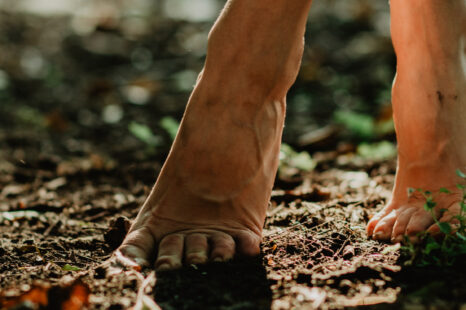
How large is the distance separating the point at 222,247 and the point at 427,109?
0.83 m

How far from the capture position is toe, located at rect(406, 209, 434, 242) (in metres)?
1.65

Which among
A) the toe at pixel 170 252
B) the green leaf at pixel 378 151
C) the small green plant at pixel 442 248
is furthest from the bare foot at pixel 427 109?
the green leaf at pixel 378 151

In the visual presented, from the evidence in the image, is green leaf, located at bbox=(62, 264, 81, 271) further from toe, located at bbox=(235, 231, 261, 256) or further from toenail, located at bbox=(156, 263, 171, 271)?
toe, located at bbox=(235, 231, 261, 256)

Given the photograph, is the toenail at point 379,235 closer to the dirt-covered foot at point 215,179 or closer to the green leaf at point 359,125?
the dirt-covered foot at point 215,179

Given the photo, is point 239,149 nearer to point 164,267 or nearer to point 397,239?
point 164,267

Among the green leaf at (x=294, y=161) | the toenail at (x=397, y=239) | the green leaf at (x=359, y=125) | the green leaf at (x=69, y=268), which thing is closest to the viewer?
the green leaf at (x=69, y=268)

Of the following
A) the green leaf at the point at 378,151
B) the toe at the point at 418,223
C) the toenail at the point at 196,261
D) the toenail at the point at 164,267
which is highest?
the toe at the point at 418,223

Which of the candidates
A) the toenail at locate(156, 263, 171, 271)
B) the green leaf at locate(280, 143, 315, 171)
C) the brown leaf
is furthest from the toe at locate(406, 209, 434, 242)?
the green leaf at locate(280, 143, 315, 171)

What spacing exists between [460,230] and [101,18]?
5899mm

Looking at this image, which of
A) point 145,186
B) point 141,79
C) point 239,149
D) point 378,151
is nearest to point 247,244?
point 239,149

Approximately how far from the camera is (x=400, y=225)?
1.71 meters

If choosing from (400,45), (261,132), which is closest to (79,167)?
(261,132)

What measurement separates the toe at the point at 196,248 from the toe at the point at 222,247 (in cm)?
2

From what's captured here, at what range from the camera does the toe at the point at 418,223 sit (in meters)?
1.65
